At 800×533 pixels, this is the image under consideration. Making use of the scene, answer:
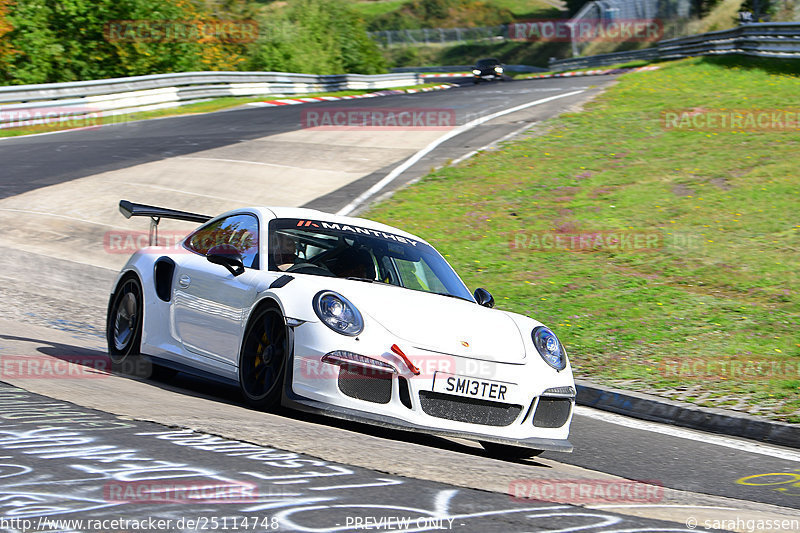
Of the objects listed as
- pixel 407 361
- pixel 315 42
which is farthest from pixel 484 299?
pixel 315 42

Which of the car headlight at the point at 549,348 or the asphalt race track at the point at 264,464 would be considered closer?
the asphalt race track at the point at 264,464

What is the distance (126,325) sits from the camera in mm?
7695

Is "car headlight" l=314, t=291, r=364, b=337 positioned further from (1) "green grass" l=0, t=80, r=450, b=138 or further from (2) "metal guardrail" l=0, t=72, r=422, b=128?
(2) "metal guardrail" l=0, t=72, r=422, b=128

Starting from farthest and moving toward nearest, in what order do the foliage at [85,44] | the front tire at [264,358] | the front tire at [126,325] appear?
the foliage at [85,44] < the front tire at [126,325] < the front tire at [264,358]

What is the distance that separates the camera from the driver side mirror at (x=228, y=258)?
655 centimetres

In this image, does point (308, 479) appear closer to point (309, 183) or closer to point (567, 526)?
point (567, 526)

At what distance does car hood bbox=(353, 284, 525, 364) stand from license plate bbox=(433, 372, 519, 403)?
0.50 ft

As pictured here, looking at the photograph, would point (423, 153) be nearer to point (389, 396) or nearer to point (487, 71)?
point (389, 396)

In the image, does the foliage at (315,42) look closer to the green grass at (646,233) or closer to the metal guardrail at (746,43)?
the metal guardrail at (746,43)

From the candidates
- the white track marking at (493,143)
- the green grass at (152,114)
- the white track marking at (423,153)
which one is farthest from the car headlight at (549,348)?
the green grass at (152,114)

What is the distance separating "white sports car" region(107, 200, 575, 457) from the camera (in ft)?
18.4

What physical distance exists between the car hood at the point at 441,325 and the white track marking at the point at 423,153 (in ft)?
27.3

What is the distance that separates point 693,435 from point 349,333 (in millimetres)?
3140

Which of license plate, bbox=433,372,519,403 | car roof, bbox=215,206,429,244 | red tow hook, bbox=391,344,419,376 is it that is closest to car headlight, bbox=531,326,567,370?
license plate, bbox=433,372,519,403
